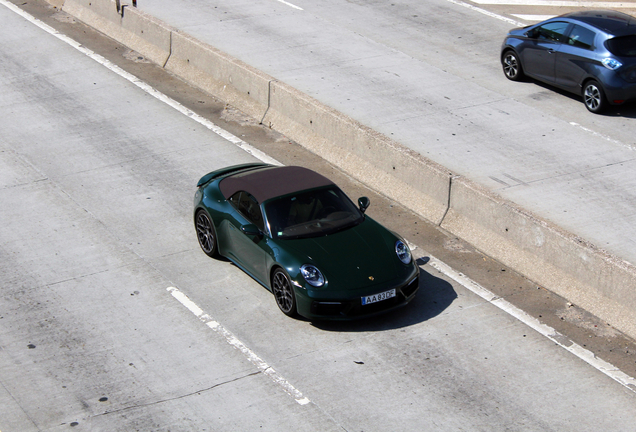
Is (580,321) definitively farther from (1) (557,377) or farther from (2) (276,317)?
(2) (276,317)

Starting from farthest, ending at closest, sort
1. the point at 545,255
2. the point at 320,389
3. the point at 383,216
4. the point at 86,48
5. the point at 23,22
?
1. the point at 23,22
2. the point at 86,48
3. the point at 383,216
4. the point at 545,255
5. the point at 320,389

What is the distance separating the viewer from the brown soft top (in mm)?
10109

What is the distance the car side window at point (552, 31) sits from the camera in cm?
1566

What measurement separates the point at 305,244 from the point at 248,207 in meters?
1.01

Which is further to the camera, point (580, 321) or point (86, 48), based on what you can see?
point (86, 48)

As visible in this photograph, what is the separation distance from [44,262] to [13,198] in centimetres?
219

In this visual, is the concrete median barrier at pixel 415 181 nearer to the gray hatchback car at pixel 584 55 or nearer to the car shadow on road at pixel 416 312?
the car shadow on road at pixel 416 312

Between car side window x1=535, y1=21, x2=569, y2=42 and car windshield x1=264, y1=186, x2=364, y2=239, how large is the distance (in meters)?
7.55

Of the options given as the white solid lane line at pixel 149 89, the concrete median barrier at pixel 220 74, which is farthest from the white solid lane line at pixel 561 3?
the white solid lane line at pixel 149 89

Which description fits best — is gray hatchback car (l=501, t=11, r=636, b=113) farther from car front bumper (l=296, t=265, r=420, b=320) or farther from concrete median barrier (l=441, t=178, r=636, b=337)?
car front bumper (l=296, t=265, r=420, b=320)

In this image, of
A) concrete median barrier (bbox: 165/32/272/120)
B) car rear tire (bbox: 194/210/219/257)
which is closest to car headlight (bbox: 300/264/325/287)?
car rear tire (bbox: 194/210/219/257)

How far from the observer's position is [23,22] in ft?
67.5

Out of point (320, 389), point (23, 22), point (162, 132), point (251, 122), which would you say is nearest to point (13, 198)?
point (162, 132)

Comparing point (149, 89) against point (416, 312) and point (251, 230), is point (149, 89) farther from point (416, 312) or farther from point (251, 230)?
point (416, 312)
